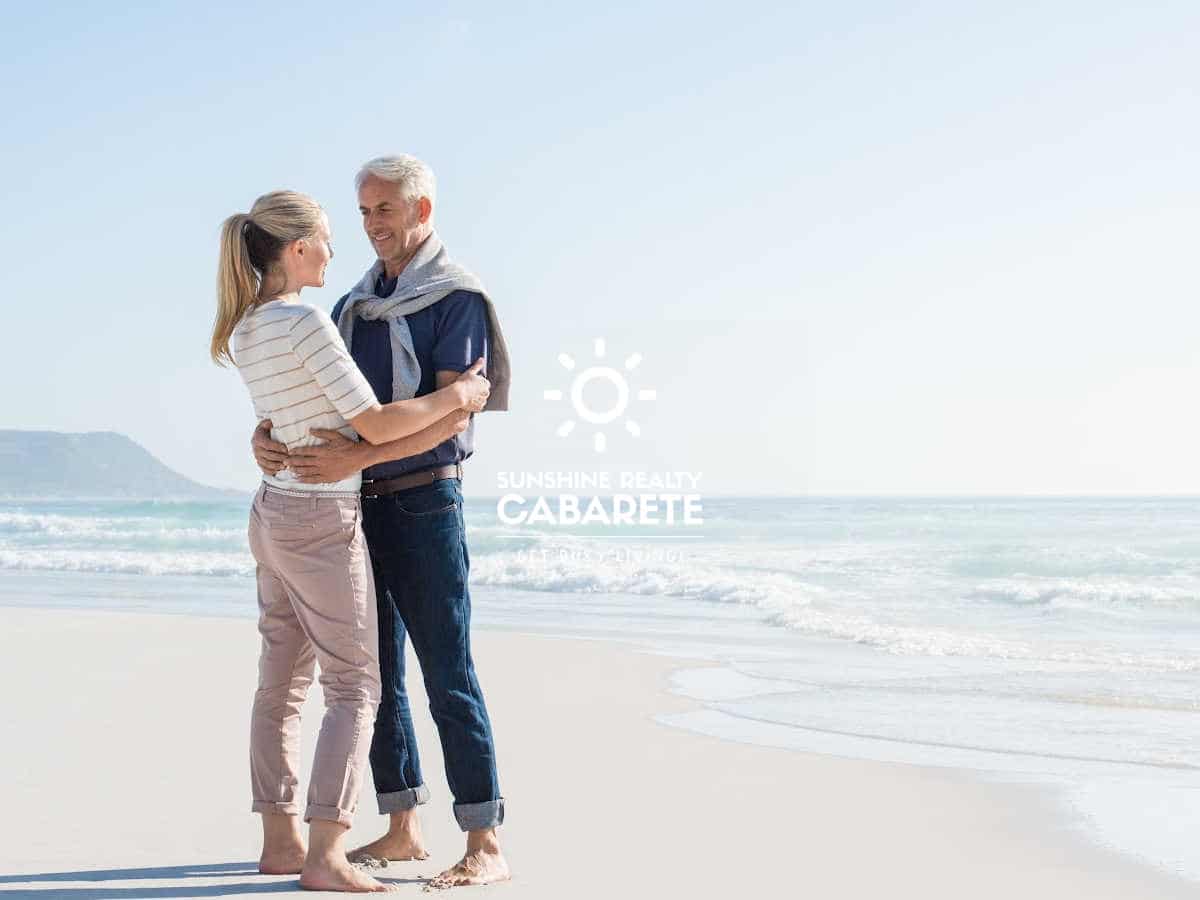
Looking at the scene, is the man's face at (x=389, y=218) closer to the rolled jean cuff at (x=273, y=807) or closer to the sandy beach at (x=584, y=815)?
the rolled jean cuff at (x=273, y=807)

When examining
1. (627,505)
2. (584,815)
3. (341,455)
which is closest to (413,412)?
(341,455)

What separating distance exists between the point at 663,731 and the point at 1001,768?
1212 mm

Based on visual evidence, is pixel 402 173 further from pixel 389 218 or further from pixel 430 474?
pixel 430 474

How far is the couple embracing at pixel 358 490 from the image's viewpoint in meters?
2.48

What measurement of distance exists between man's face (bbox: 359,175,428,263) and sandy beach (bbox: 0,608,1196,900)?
132 centimetres

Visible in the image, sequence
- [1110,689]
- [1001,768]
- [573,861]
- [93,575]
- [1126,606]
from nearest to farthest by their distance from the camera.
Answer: [573,861] < [1001,768] < [1110,689] < [1126,606] < [93,575]

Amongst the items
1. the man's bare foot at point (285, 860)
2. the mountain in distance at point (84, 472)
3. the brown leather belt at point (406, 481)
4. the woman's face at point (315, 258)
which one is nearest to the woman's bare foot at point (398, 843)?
the man's bare foot at point (285, 860)

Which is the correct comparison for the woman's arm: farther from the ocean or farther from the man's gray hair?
the ocean

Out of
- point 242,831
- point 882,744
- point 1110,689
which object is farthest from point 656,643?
point 242,831

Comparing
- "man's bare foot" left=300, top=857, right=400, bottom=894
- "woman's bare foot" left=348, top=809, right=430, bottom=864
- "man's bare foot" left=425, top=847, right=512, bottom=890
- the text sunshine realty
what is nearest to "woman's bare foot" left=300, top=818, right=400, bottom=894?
"man's bare foot" left=300, top=857, right=400, bottom=894

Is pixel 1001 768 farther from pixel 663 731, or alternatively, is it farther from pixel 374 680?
pixel 374 680

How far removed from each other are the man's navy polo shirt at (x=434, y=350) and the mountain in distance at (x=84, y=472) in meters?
45.0

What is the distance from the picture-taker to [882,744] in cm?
452

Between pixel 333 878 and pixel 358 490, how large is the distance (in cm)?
76
